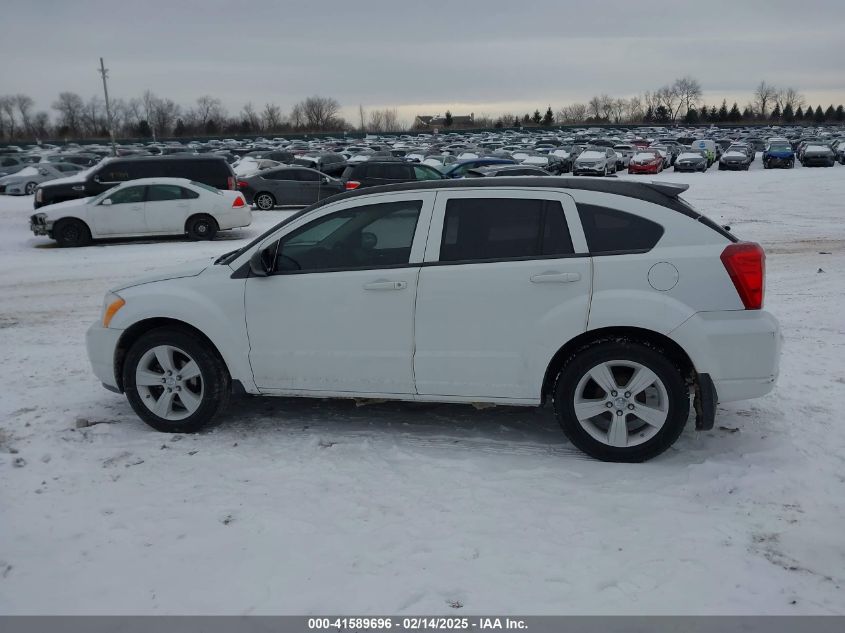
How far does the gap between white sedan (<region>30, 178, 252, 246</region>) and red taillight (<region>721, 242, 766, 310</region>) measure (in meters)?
13.3

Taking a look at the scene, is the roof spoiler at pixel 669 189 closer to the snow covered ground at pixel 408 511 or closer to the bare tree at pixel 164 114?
the snow covered ground at pixel 408 511


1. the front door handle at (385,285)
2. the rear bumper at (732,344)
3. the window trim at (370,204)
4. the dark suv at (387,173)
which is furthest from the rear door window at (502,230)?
the dark suv at (387,173)

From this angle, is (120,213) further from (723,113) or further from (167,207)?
(723,113)

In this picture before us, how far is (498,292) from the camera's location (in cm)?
457

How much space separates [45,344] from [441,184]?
513cm

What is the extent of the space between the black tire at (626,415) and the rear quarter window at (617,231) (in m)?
0.59

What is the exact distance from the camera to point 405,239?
486 centimetres

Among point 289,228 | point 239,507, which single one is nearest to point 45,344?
point 289,228

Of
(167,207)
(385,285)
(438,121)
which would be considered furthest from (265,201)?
(438,121)

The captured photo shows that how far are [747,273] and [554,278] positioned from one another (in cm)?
114

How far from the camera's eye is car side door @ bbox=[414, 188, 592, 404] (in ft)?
14.8

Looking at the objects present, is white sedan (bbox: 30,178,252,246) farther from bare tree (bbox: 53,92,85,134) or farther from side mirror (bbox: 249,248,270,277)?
bare tree (bbox: 53,92,85,134)

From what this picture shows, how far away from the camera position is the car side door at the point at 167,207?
15.6m
